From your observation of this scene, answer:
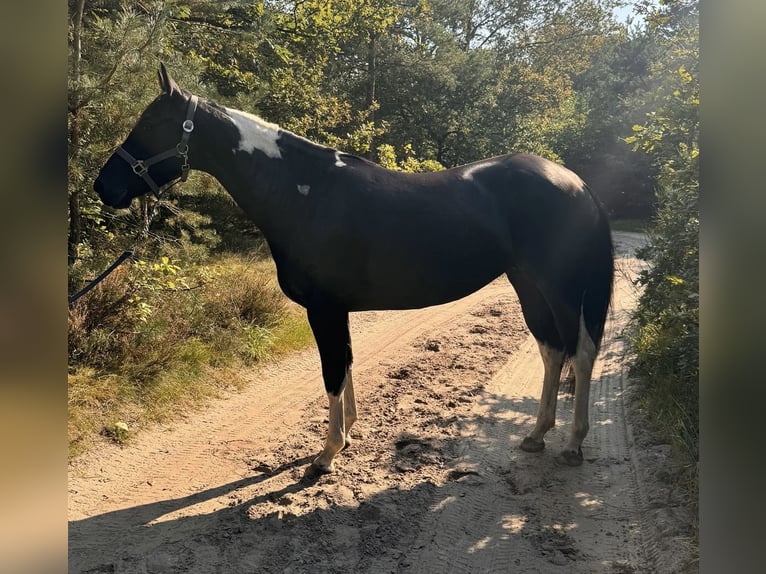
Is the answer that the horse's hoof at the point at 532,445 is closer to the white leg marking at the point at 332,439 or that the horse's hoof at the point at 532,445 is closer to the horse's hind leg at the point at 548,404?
the horse's hind leg at the point at 548,404

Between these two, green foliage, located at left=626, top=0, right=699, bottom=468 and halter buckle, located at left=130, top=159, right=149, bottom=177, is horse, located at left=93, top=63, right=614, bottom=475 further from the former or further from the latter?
green foliage, located at left=626, top=0, right=699, bottom=468

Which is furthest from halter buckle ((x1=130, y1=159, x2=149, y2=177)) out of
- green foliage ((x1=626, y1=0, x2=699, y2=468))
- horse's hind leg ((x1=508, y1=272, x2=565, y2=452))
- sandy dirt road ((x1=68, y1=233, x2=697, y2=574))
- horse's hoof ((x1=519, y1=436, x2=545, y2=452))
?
green foliage ((x1=626, y1=0, x2=699, y2=468))

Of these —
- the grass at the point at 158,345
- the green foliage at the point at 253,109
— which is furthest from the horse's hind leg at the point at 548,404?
the grass at the point at 158,345

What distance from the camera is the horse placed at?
3109 millimetres

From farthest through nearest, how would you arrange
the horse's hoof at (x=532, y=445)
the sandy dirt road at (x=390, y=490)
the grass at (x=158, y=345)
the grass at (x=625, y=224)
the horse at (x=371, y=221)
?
1. the grass at (x=625, y=224)
2. the grass at (x=158, y=345)
3. the horse's hoof at (x=532, y=445)
4. the horse at (x=371, y=221)
5. the sandy dirt road at (x=390, y=490)

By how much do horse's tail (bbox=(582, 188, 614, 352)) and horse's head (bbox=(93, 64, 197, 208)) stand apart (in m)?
2.57

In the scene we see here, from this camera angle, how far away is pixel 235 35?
693cm

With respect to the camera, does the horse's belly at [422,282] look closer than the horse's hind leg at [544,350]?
Yes

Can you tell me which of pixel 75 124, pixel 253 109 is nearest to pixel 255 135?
pixel 75 124

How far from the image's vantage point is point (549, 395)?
3.60 m

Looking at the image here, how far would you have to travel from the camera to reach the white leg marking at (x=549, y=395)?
3590 mm
